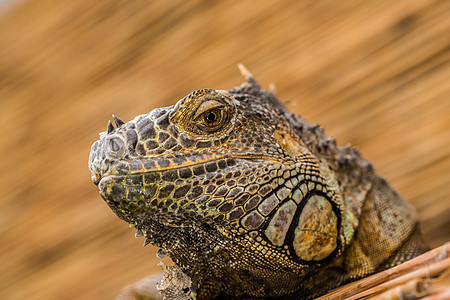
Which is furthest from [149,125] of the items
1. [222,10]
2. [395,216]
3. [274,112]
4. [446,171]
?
[222,10]

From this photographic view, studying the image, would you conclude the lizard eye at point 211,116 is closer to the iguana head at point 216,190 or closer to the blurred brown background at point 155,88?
the iguana head at point 216,190

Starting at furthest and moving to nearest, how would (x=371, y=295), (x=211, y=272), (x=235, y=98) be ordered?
(x=235, y=98), (x=211, y=272), (x=371, y=295)

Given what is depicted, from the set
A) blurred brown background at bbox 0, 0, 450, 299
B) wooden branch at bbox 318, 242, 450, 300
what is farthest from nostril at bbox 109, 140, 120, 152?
blurred brown background at bbox 0, 0, 450, 299

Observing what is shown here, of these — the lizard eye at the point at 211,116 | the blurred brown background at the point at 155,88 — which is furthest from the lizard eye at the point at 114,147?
the blurred brown background at the point at 155,88

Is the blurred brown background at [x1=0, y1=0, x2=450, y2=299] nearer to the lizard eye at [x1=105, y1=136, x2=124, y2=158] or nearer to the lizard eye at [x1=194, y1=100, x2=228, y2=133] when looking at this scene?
the lizard eye at [x1=194, y1=100, x2=228, y2=133]

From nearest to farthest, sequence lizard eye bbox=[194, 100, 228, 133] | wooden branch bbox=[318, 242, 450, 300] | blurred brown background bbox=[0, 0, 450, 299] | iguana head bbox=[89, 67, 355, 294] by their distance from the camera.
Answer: wooden branch bbox=[318, 242, 450, 300] < iguana head bbox=[89, 67, 355, 294] < lizard eye bbox=[194, 100, 228, 133] < blurred brown background bbox=[0, 0, 450, 299]

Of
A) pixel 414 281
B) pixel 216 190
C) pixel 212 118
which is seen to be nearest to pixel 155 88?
pixel 212 118

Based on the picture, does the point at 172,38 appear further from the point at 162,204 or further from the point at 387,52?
the point at 162,204

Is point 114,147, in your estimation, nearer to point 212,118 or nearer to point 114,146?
point 114,146
